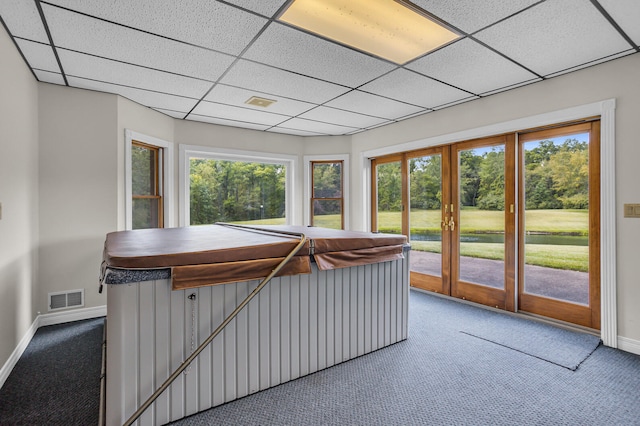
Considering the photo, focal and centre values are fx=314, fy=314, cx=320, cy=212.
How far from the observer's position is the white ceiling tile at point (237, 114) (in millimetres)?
3994

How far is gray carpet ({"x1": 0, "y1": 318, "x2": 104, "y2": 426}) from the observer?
1832 millimetres

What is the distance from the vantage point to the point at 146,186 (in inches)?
165

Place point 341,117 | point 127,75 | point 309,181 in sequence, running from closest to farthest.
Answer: point 127,75 < point 341,117 < point 309,181

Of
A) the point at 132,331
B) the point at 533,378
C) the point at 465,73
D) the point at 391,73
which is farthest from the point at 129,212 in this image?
the point at 533,378

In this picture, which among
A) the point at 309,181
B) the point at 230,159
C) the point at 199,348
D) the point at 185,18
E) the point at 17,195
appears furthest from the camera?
the point at 309,181

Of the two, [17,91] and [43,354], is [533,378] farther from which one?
[17,91]

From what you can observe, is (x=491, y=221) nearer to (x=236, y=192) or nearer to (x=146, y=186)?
(x=236, y=192)

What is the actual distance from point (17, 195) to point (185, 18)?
202cm

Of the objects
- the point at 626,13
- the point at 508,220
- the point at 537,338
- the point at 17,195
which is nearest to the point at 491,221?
the point at 508,220

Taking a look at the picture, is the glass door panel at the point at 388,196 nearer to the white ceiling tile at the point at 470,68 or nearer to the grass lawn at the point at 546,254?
the grass lawn at the point at 546,254

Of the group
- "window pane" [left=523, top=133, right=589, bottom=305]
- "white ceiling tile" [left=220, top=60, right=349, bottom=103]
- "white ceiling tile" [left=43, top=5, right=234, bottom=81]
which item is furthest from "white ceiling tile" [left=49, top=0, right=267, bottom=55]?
"window pane" [left=523, top=133, right=589, bottom=305]

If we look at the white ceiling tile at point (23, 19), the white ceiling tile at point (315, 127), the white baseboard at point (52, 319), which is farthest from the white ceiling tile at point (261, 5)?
the white baseboard at point (52, 319)

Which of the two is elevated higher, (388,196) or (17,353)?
(388,196)

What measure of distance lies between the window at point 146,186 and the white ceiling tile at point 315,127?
1894 mm
